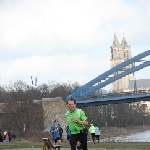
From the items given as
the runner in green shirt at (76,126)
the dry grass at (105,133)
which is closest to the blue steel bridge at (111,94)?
the dry grass at (105,133)

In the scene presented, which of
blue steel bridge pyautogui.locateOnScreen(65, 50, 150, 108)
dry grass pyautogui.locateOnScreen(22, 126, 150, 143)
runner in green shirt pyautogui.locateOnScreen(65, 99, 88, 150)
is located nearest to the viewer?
runner in green shirt pyautogui.locateOnScreen(65, 99, 88, 150)

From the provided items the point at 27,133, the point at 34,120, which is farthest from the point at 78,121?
the point at 34,120

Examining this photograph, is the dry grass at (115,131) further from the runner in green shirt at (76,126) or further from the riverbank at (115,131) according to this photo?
the runner in green shirt at (76,126)

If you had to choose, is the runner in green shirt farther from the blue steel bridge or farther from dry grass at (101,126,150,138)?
dry grass at (101,126,150,138)

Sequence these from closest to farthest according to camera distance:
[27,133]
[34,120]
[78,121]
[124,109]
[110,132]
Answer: [78,121] → [27,133] → [34,120] → [110,132] → [124,109]

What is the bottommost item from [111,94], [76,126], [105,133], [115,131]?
[105,133]

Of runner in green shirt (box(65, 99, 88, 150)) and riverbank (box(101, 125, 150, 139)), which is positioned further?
riverbank (box(101, 125, 150, 139))

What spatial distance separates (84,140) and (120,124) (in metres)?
87.4

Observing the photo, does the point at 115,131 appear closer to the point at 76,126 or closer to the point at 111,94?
the point at 111,94

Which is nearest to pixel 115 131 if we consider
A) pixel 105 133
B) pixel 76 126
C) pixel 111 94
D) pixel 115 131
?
pixel 115 131

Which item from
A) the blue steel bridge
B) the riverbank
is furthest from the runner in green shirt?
the riverbank

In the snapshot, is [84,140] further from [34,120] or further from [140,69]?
[140,69]

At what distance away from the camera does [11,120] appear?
208 feet

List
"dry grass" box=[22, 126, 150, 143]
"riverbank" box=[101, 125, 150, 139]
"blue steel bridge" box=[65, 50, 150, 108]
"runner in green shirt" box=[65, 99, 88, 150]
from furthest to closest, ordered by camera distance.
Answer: "riverbank" box=[101, 125, 150, 139] → "blue steel bridge" box=[65, 50, 150, 108] → "dry grass" box=[22, 126, 150, 143] → "runner in green shirt" box=[65, 99, 88, 150]
